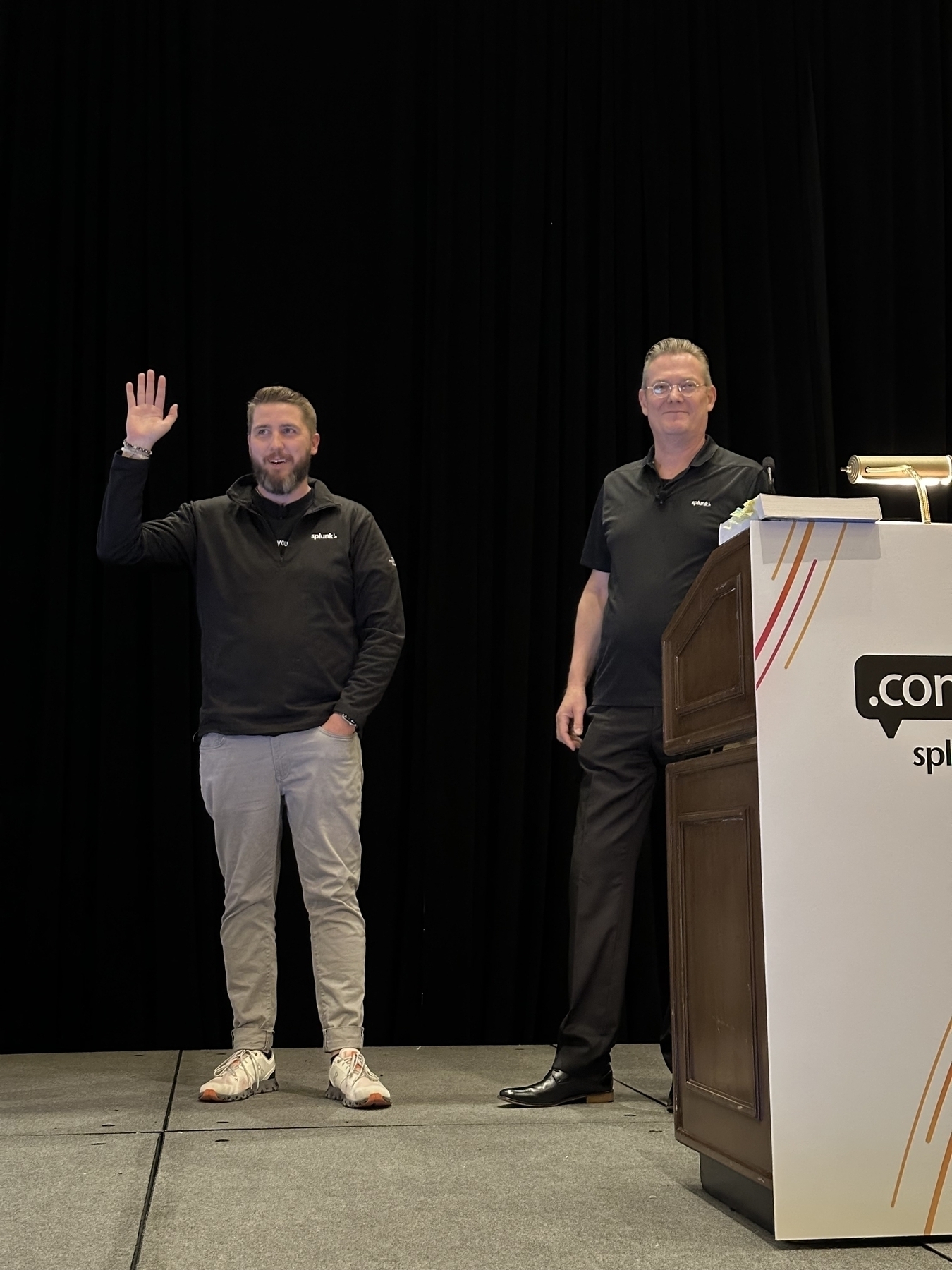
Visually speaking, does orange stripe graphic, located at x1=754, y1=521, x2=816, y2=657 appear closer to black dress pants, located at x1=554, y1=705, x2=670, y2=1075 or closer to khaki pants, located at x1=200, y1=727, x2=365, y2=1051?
black dress pants, located at x1=554, y1=705, x2=670, y2=1075

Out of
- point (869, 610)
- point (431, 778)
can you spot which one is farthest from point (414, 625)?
point (869, 610)

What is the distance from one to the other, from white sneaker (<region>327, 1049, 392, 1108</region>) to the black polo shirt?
89cm

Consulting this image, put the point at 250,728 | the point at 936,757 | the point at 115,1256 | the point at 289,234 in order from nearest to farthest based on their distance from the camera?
the point at 115,1256 → the point at 936,757 → the point at 250,728 → the point at 289,234

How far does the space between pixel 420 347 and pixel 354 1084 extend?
7.27 feet

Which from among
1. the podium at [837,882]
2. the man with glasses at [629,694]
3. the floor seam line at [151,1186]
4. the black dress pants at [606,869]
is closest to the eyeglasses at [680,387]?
the man with glasses at [629,694]

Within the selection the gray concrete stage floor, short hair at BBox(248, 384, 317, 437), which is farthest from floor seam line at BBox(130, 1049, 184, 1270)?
short hair at BBox(248, 384, 317, 437)

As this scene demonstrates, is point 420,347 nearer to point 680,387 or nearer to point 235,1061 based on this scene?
Result: point 680,387

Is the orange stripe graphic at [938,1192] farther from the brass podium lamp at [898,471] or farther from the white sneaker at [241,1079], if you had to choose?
the white sneaker at [241,1079]

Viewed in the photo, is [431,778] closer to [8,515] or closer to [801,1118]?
[8,515]

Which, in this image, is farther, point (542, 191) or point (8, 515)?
point (542, 191)

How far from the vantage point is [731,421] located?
425cm

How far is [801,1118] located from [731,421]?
2909 millimetres

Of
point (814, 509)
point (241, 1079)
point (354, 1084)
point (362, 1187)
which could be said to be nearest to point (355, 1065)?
point (354, 1084)

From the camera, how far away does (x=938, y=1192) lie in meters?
1.66
